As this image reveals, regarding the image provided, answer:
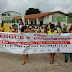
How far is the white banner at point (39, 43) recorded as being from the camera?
24.9ft

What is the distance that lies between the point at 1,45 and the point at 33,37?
147 centimetres

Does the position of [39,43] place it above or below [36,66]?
above

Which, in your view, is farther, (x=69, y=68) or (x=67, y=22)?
(x=67, y=22)

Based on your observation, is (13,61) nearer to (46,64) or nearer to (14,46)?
(14,46)

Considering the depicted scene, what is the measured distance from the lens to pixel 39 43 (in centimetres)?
762

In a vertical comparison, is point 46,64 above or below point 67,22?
below

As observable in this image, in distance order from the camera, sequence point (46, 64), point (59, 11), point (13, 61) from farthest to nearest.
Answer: point (59, 11) → point (13, 61) → point (46, 64)

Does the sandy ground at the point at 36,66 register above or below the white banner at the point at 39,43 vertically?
below

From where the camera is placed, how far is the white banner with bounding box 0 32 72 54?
7598 millimetres

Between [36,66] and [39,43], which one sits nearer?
[36,66]

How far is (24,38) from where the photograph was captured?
25.0 ft

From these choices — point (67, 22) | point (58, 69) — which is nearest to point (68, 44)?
point (58, 69)

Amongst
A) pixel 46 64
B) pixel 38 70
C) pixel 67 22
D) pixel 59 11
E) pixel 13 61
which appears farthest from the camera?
pixel 59 11

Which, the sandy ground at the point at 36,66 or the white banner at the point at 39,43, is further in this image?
the white banner at the point at 39,43
